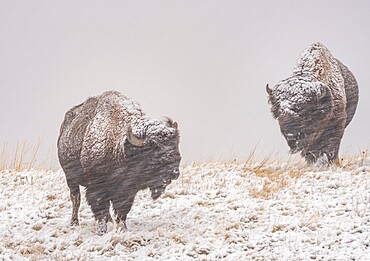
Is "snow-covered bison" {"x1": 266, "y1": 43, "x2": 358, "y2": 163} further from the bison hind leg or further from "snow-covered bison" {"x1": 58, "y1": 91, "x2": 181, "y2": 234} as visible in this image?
the bison hind leg

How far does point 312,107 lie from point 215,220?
346 centimetres

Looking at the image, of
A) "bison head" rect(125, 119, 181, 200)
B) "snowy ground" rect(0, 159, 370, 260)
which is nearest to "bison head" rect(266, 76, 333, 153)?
"snowy ground" rect(0, 159, 370, 260)

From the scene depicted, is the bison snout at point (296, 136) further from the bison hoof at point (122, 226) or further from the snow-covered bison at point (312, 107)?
the bison hoof at point (122, 226)

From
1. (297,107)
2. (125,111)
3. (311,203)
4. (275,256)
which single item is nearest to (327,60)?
(297,107)

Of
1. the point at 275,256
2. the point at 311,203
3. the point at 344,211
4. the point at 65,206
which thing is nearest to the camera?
the point at 275,256

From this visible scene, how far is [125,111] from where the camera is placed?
864 centimetres

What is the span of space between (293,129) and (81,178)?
414 centimetres

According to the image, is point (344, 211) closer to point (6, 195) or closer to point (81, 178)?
point (81, 178)

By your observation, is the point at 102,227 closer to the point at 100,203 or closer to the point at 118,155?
the point at 100,203

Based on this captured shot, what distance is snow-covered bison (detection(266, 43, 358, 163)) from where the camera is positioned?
35.7 ft

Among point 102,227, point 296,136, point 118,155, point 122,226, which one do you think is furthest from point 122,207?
point 296,136

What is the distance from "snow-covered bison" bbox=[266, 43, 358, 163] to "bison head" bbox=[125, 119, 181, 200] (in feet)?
11.4

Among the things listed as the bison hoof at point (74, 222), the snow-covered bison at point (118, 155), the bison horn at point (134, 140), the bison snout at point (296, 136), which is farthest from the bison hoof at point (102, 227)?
the bison snout at point (296, 136)

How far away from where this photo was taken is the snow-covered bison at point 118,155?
7891 mm
